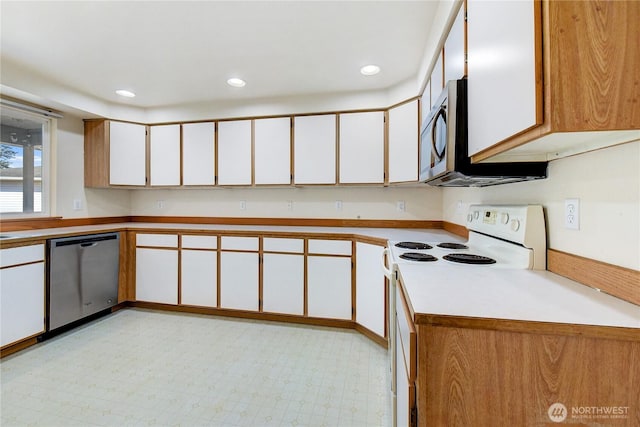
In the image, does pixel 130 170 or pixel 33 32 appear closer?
pixel 33 32

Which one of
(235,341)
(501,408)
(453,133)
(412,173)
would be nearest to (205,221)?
(235,341)

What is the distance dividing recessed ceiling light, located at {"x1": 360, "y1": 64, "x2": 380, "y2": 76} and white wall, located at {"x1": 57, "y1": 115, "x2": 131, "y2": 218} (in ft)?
10.0

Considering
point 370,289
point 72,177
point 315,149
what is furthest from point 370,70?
point 72,177

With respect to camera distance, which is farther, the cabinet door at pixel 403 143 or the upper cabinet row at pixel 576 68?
the cabinet door at pixel 403 143

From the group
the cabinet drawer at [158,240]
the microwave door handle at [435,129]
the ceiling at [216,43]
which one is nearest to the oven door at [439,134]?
the microwave door handle at [435,129]

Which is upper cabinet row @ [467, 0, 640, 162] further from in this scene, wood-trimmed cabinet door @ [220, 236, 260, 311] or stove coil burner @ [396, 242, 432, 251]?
wood-trimmed cabinet door @ [220, 236, 260, 311]

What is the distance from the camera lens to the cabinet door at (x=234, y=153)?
289cm

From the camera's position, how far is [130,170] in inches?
120

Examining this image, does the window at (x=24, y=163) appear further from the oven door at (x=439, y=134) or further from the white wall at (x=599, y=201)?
the white wall at (x=599, y=201)

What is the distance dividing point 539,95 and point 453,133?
1.60 ft

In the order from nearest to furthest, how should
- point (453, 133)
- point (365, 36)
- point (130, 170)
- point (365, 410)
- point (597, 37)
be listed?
1. point (597, 37)
2. point (453, 133)
3. point (365, 410)
4. point (365, 36)
5. point (130, 170)

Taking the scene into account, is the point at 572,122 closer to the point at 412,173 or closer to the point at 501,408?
the point at 501,408

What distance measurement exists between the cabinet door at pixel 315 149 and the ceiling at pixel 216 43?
30 cm

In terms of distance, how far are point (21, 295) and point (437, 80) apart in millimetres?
3354
